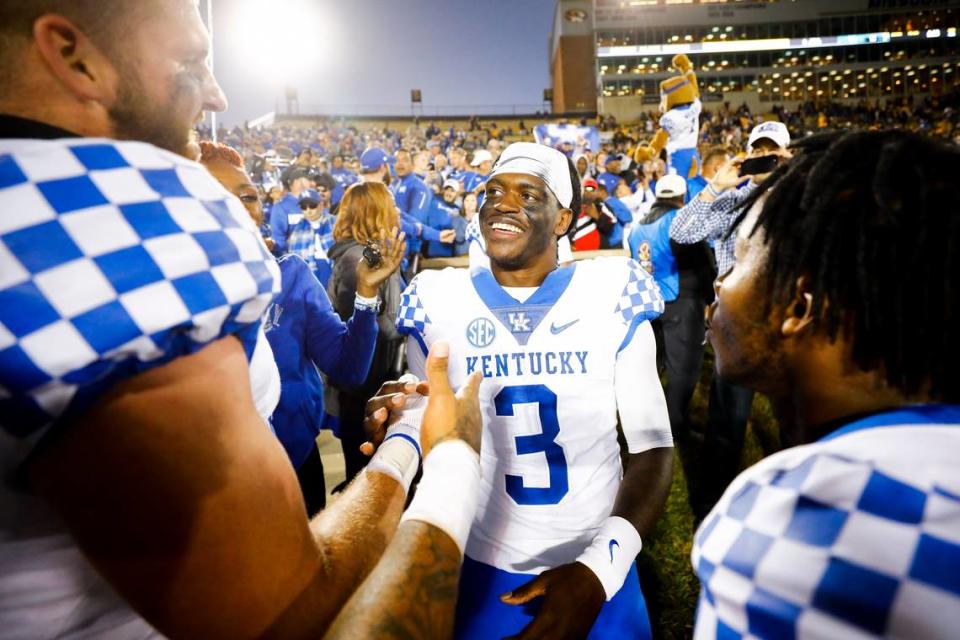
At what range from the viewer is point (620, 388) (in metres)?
2.02

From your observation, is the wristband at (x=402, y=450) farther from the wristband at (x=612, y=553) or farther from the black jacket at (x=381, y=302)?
the black jacket at (x=381, y=302)

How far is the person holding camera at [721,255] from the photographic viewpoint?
376cm

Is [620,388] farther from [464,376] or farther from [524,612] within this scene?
[524,612]

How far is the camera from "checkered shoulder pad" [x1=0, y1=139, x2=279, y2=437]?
67 cm

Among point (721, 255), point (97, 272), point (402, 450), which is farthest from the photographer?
point (721, 255)

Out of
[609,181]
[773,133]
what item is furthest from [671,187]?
[609,181]

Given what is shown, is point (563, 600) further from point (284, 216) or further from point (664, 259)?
point (284, 216)

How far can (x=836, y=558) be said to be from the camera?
2.38 feet

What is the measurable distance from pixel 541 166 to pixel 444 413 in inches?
59.1

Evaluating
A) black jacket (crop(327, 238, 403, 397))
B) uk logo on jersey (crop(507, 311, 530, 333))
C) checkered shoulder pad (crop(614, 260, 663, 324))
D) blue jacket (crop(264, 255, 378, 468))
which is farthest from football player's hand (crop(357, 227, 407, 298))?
checkered shoulder pad (crop(614, 260, 663, 324))

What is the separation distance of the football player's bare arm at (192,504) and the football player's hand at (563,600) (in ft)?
2.80

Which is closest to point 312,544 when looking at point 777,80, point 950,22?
point 777,80

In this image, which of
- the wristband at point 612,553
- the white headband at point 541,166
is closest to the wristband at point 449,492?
the wristband at point 612,553

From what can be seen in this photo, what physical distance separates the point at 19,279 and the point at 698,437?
5489 mm
